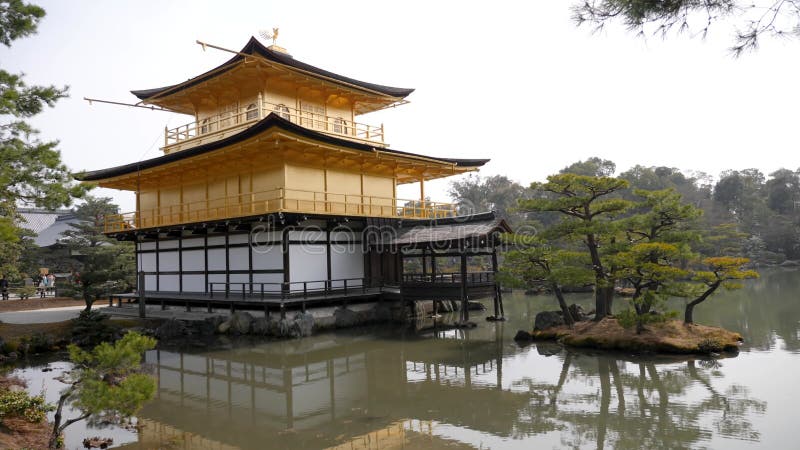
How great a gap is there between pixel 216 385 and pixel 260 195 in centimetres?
954

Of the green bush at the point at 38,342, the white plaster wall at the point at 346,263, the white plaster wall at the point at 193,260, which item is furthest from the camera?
the white plaster wall at the point at 193,260

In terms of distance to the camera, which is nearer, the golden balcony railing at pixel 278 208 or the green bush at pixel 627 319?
the green bush at pixel 627 319

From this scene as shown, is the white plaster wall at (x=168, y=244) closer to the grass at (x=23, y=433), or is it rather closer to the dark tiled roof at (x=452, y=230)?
the dark tiled roof at (x=452, y=230)

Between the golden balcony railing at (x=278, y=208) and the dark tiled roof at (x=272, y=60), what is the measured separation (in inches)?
203

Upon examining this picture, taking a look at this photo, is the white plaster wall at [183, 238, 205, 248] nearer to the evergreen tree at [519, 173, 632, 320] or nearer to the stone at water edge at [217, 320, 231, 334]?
the stone at water edge at [217, 320, 231, 334]

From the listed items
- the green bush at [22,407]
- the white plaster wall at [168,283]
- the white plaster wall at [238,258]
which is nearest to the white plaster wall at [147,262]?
the white plaster wall at [168,283]

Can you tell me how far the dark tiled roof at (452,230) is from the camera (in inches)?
703

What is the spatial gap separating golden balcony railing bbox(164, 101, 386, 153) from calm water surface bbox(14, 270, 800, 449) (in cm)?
994

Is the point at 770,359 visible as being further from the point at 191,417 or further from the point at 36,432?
the point at 36,432

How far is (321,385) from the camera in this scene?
11438mm

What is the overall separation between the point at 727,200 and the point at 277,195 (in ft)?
185

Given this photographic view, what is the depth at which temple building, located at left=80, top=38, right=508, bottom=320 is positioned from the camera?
739 inches

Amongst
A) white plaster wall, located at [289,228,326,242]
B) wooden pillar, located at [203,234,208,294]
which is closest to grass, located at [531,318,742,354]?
white plaster wall, located at [289,228,326,242]

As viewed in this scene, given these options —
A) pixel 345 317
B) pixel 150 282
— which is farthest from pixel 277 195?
pixel 150 282
